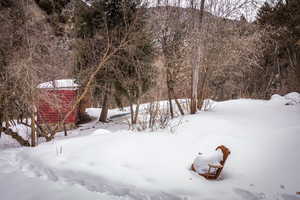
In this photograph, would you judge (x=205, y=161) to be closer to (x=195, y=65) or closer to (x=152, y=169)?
(x=152, y=169)

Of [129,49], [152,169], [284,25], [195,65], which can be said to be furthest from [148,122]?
[284,25]

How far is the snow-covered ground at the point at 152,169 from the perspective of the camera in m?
→ 2.17

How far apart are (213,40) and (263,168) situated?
4786 mm

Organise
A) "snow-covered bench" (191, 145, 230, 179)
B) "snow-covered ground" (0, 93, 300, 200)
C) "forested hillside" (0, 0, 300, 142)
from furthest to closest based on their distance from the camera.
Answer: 1. "forested hillside" (0, 0, 300, 142)
2. "snow-covered bench" (191, 145, 230, 179)
3. "snow-covered ground" (0, 93, 300, 200)

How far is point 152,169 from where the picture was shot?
8.48 feet

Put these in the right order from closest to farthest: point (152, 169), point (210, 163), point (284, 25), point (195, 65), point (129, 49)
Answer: point (210, 163)
point (152, 169)
point (195, 65)
point (129, 49)
point (284, 25)

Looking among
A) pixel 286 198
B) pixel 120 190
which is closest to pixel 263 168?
pixel 286 198

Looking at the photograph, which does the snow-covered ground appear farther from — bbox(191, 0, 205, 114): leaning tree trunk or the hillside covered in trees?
bbox(191, 0, 205, 114): leaning tree trunk

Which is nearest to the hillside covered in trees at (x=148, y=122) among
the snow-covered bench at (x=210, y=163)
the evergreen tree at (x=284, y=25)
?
the snow-covered bench at (x=210, y=163)

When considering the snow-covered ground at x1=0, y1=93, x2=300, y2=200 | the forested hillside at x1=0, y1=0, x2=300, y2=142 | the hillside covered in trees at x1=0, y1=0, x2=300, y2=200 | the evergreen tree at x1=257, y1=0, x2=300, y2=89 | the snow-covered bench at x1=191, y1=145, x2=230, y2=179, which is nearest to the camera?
the snow-covered ground at x1=0, y1=93, x2=300, y2=200

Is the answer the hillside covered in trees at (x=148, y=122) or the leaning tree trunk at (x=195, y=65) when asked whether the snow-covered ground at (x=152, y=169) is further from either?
the leaning tree trunk at (x=195, y=65)

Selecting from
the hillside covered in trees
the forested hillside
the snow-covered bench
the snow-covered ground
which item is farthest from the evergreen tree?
the snow-covered bench

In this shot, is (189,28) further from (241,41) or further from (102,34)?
(102,34)

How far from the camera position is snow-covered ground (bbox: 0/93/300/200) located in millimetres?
2174
